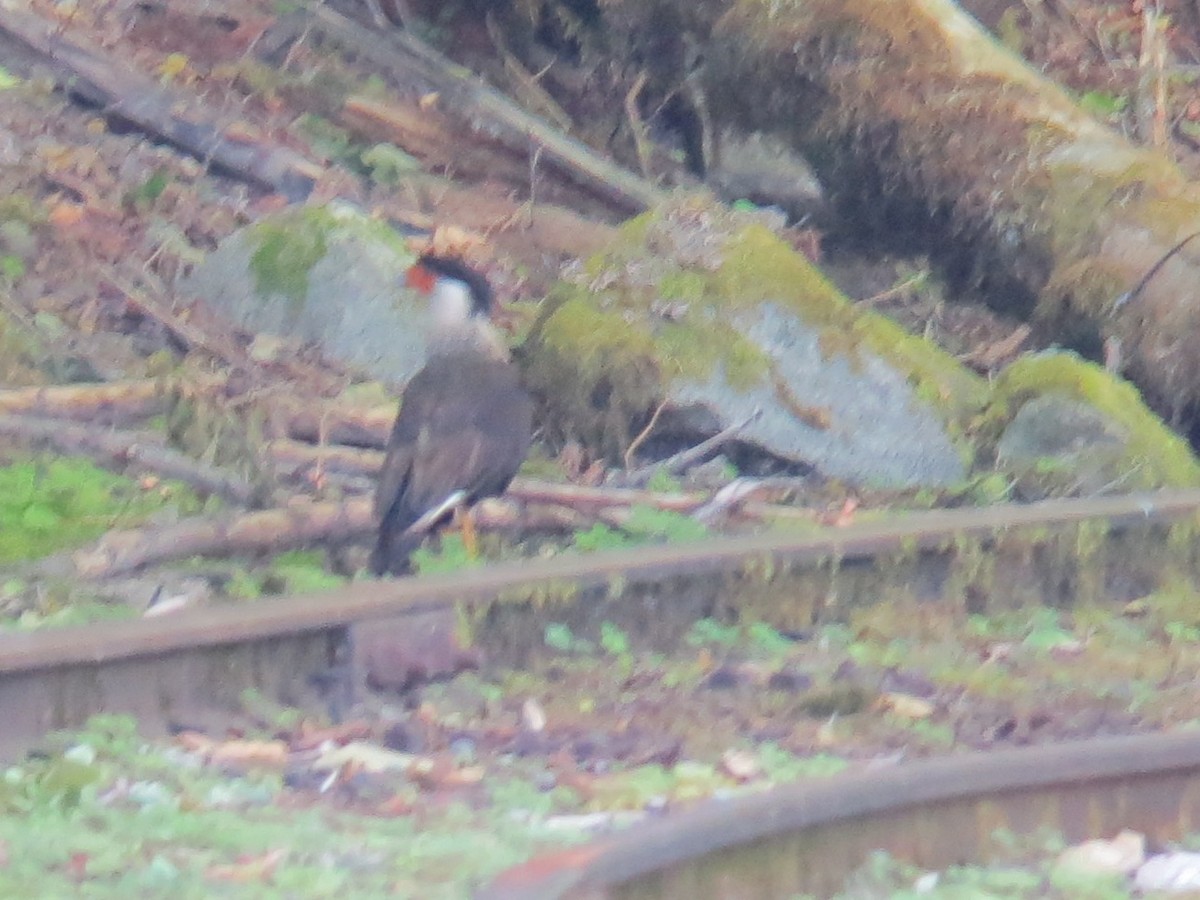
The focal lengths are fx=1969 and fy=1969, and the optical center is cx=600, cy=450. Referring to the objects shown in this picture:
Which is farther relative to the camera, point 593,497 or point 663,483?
point 663,483

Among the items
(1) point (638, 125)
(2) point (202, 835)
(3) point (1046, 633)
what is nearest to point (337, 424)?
(3) point (1046, 633)

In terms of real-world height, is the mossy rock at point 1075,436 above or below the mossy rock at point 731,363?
above

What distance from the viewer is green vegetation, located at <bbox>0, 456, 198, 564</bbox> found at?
618 cm

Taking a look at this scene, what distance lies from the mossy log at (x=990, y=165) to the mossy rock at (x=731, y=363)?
86 centimetres

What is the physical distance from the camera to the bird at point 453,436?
19.9 ft

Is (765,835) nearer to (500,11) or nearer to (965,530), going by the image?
(965,530)

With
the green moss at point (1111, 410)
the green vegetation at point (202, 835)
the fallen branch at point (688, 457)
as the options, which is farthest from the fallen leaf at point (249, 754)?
the green moss at point (1111, 410)

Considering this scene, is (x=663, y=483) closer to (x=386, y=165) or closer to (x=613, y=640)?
(x=613, y=640)

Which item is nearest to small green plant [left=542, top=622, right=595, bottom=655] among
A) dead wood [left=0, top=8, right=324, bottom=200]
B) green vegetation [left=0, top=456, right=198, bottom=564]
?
green vegetation [left=0, top=456, right=198, bottom=564]

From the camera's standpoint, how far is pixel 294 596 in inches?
193

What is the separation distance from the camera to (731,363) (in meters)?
7.70

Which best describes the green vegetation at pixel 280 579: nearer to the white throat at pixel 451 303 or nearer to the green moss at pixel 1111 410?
the white throat at pixel 451 303

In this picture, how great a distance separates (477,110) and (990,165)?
13.0 ft

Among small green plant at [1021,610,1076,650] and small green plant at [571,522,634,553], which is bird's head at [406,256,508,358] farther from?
small green plant at [1021,610,1076,650]
